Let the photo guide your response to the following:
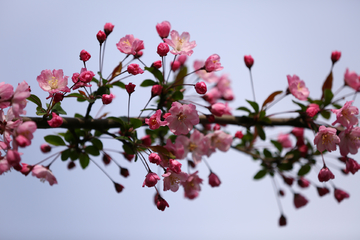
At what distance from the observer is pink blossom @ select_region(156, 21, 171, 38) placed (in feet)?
5.52

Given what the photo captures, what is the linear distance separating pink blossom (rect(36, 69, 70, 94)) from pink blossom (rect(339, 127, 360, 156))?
5.43 feet

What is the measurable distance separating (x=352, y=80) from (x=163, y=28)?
65.0 inches

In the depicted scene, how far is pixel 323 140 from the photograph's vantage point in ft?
5.25

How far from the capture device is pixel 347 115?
161 centimetres

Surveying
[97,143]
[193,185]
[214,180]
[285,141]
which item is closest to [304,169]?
[285,141]

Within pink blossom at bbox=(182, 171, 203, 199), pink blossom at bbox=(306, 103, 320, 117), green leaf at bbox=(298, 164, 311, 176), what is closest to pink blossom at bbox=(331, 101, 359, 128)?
pink blossom at bbox=(306, 103, 320, 117)

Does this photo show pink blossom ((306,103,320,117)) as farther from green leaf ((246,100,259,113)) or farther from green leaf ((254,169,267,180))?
green leaf ((254,169,267,180))

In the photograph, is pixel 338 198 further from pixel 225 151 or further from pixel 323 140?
pixel 225 151

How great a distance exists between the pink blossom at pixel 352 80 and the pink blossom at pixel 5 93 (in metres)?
2.41

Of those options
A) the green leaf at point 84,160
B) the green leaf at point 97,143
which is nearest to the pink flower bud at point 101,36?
the green leaf at point 97,143

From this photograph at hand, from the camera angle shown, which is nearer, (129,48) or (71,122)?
(71,122)

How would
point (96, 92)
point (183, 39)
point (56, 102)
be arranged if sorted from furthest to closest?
point (183, 39), point (96, 92), point (56, 102)

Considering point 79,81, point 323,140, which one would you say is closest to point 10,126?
point 79,81

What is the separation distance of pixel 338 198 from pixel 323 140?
978 mm
